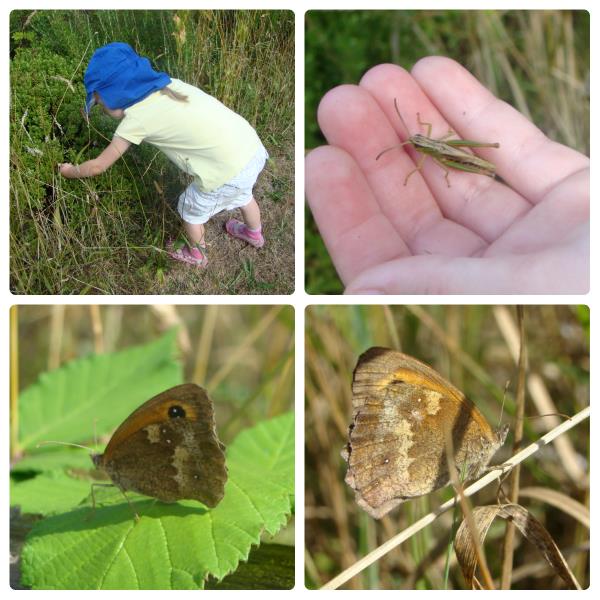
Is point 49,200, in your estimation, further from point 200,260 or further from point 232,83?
point 232,83

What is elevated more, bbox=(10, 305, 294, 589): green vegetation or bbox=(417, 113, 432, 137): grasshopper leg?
bbox=(417, 113, 432, 137): grasshopper leg

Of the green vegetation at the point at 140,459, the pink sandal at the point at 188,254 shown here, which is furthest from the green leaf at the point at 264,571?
the pink sandal at the point at 188,254

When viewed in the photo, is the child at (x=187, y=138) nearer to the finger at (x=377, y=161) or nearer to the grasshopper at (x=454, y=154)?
the finger at (x=377, y=161)

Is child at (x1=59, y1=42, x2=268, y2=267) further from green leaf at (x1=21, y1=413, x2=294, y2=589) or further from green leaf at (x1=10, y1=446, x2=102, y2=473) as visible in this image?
green leaf at (x1=21, y1=413, x2=294, y2=589)

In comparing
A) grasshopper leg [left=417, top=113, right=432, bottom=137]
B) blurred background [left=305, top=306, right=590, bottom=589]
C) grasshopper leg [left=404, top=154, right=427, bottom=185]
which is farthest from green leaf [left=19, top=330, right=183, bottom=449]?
grasshopper leg [left=417, top=113, right=432, bottom=137]

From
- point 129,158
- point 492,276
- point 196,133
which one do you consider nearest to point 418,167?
point 492,276

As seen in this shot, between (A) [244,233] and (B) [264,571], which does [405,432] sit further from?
(A) [244,233]
